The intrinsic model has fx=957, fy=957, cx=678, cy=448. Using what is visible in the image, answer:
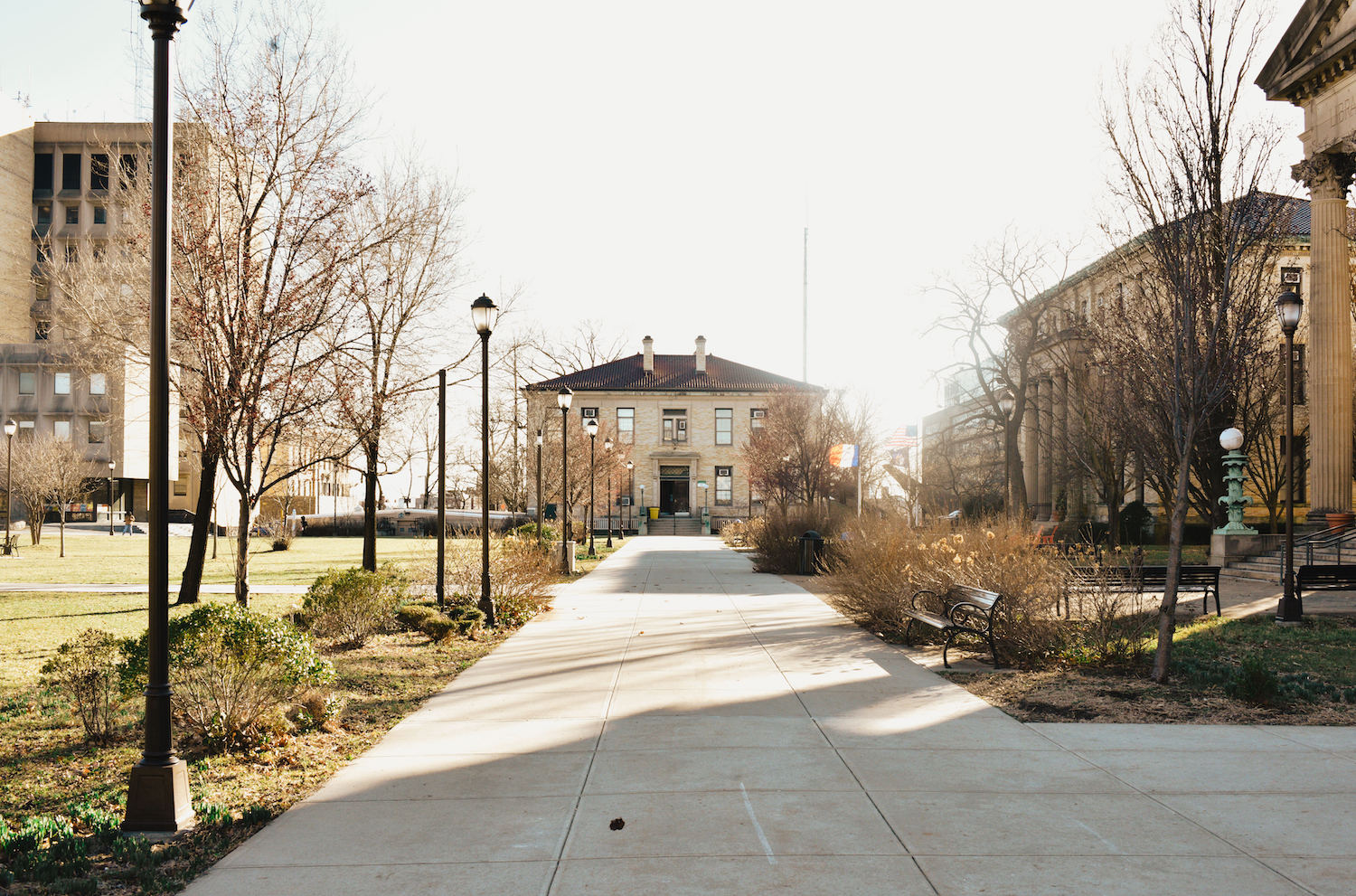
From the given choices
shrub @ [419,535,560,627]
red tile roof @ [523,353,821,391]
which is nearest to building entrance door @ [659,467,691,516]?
red tile roof @ [523,353,821,391]

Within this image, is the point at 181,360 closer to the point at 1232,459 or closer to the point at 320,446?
the point at 320,446

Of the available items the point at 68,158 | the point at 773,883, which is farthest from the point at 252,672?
the point at 68,158

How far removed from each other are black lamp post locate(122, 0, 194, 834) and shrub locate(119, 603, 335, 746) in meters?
1.48

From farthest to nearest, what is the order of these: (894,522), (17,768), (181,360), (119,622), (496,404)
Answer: (496,404)
(894,522)
(119,622)
(181,360)
(17,768)

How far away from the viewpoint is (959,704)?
8898mm

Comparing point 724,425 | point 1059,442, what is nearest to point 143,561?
point 1059,442

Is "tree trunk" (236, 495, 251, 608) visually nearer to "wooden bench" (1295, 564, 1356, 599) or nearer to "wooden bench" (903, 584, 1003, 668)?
"wooden bench" (903, 584, 1003, 668)

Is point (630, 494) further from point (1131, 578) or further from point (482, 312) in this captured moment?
point (1131, 578)

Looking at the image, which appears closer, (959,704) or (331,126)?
(959,704)

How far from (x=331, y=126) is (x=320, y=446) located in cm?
681

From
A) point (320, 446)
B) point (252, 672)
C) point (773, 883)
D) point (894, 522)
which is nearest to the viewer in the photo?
point (773, 883)

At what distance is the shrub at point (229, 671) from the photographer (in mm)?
7188

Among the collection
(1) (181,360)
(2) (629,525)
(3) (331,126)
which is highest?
(3) (331,126)

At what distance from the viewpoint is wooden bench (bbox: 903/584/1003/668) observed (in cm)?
1093
